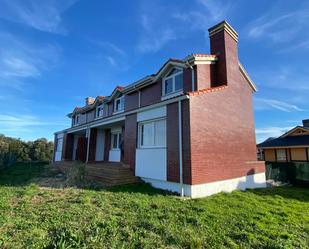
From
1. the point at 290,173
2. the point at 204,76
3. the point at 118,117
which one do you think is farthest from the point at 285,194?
the point at 118,117

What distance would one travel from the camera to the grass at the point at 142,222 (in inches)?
192

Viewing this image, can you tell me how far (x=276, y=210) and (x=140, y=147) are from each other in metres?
7.46

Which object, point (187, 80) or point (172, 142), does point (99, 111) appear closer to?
point (187, 80)

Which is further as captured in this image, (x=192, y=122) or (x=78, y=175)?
(x=78, y=175)

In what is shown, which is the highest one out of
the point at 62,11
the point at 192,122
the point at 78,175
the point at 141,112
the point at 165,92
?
the point at 62,11

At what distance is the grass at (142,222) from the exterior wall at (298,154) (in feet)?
51.7

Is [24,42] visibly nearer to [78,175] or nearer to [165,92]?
[78,175]

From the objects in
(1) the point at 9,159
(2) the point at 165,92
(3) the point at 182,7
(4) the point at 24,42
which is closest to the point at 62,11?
(4) the point at 24,42

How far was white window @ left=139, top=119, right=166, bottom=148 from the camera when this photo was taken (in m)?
→ 11.4

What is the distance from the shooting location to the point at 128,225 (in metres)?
5.78

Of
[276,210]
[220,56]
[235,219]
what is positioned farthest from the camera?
[220,56]

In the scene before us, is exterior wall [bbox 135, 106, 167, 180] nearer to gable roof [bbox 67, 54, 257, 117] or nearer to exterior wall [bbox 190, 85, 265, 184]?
exterior wall [bbox 190, 85, 265, 184]

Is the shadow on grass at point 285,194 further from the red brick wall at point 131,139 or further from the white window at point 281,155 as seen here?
the white window at point 281,155

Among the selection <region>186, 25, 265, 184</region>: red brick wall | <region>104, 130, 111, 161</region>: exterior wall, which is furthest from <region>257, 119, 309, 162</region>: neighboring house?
<region>104, 130, 111, 161</region>: exterior wall
